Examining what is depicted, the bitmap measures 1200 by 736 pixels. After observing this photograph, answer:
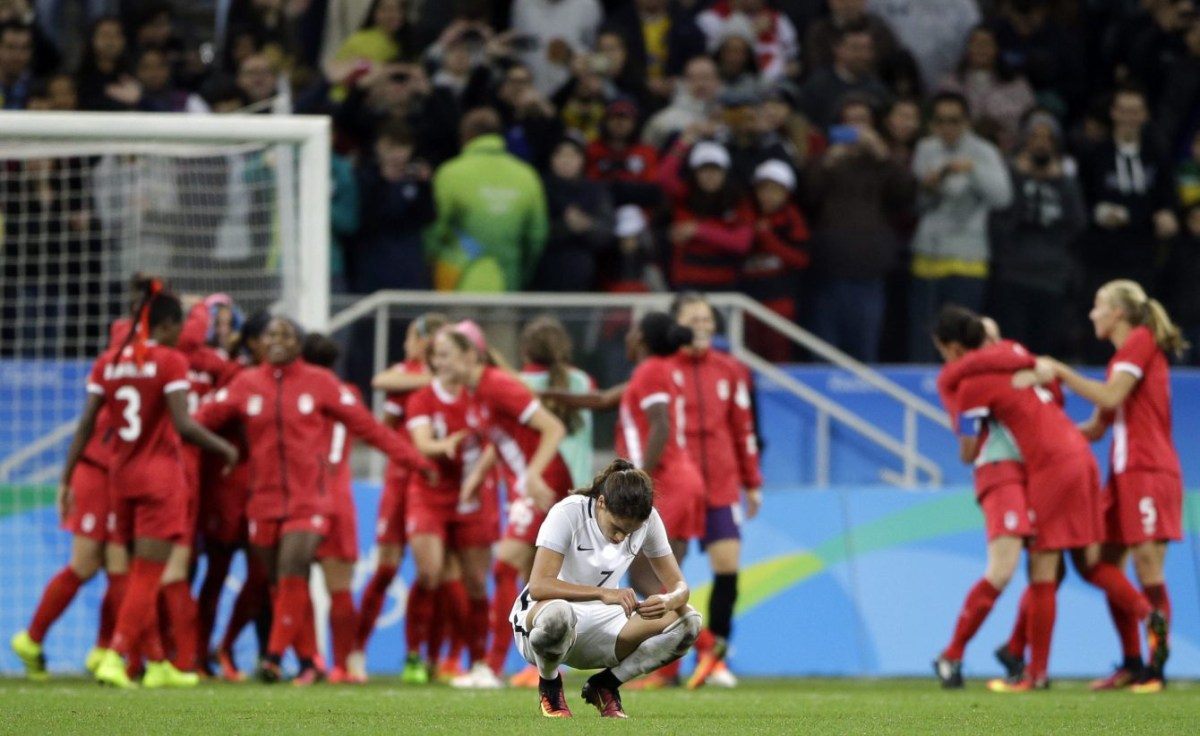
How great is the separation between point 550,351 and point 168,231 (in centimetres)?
344

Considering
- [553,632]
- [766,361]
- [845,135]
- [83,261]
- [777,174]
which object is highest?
[845,135]

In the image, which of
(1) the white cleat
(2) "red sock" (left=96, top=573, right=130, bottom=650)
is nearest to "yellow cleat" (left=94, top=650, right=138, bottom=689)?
(2) "red sock" (left=96, top=573, right=130, bottom=650)

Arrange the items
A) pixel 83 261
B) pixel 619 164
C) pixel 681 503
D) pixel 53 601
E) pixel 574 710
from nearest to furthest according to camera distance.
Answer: pixel 574 710
pixel 681 503
pixel 53 601
pixel 83 261
pixel 619 164

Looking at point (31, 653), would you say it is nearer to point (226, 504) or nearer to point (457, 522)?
point (226, 504)

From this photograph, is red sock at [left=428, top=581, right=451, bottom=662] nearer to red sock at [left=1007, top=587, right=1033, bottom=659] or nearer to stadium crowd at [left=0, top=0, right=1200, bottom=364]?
red sock at [left=1007, top=587, right=1033, bottom=659]

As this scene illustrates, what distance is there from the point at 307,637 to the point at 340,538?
2.07 ft

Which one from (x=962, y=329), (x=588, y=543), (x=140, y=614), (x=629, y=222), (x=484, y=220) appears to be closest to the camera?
(x=588, y=543)

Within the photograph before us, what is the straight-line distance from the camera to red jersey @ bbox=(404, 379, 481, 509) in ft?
39.6

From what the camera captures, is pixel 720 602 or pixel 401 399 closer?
pixel 720 602

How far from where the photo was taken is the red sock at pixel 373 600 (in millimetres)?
12352

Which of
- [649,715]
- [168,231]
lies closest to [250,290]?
[168,231]

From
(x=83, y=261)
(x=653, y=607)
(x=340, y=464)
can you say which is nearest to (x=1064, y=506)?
(x=653, y=607)

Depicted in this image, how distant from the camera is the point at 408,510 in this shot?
1216 centimetres

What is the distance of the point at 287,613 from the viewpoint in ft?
37.6
